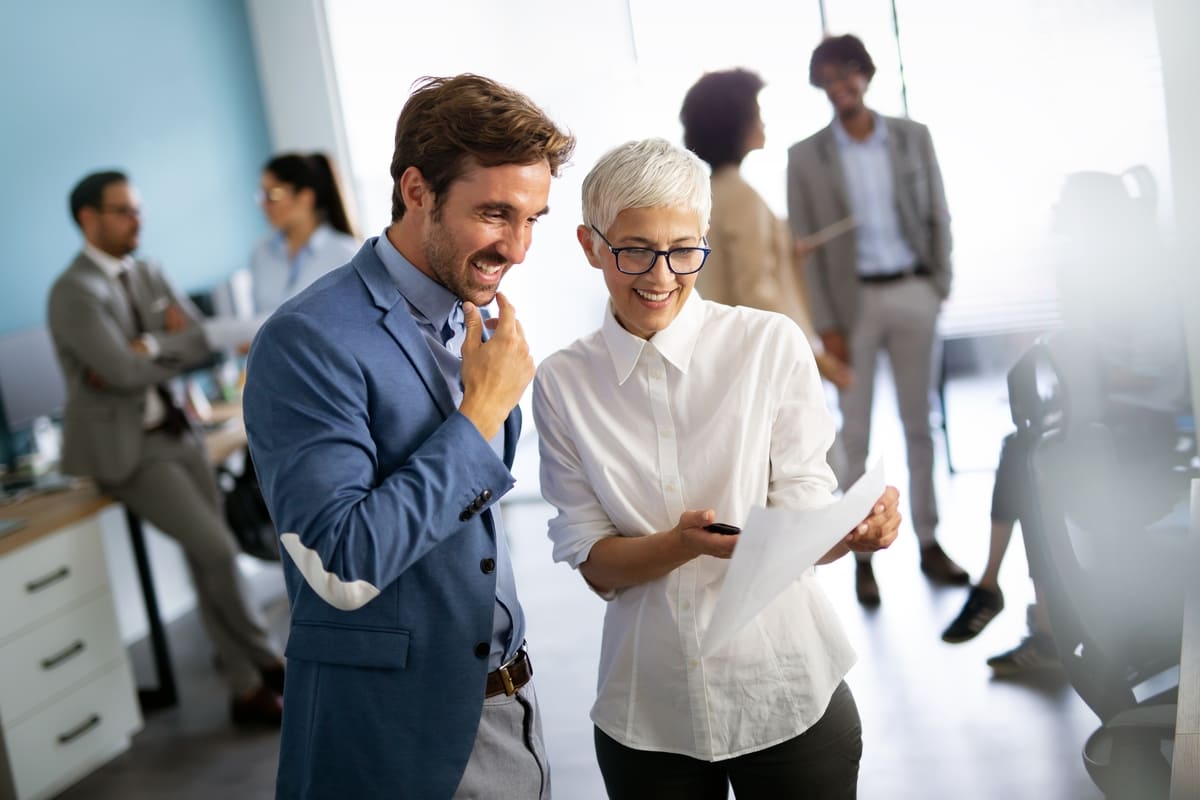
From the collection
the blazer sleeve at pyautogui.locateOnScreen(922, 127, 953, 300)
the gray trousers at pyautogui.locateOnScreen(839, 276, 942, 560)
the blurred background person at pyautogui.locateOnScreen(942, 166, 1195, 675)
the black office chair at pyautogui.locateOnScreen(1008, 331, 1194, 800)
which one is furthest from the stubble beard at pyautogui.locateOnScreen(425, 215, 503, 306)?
the blazer sleeve at pyautogui.locateOnScreen(922, 127, 953, 300)

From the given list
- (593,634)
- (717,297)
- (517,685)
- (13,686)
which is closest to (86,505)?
(13,686)

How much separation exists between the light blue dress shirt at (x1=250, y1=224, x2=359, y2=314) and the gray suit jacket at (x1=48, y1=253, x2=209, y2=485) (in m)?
0.44

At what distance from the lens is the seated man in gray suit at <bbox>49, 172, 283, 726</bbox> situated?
11.9 ft

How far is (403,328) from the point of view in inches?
54.2

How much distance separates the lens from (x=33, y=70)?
4406 mm

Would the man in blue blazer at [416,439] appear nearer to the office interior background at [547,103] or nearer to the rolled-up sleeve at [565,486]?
the rolled-up sleeve at [565,486]

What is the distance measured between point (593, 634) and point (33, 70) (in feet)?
10.1

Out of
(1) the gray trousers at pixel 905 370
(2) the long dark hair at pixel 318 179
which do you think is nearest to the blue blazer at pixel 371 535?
(2) the long dark hair at pixel 318 179

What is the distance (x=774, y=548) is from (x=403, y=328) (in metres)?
0.52

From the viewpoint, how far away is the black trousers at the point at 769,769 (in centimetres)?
151

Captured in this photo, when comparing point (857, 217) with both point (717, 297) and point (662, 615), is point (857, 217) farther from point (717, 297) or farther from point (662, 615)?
point (662, 615)

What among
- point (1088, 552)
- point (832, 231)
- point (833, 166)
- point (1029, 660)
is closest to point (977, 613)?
point (1029, 660)

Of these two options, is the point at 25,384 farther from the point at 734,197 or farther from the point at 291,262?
the point at 734,197

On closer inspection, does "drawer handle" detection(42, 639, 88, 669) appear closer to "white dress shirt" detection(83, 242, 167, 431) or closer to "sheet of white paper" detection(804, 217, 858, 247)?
"white dress shirt" detection(83, 242, 167, 431)
